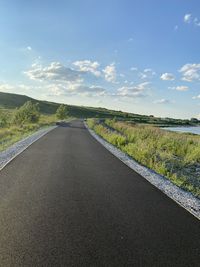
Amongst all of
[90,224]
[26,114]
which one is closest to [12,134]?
[26,114]

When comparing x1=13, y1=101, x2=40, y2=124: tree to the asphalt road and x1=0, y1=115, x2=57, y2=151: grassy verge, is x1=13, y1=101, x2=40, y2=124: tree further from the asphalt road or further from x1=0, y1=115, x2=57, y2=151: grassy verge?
the asphalt road

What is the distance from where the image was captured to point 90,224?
6.05 m

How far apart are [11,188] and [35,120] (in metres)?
50.1

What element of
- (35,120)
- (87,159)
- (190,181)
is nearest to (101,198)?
(190,181)

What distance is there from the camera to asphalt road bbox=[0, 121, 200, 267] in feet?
15.3

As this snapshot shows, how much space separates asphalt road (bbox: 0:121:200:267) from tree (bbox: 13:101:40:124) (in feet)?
→ 140

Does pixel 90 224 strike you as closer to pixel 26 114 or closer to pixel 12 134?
pixel 12 134

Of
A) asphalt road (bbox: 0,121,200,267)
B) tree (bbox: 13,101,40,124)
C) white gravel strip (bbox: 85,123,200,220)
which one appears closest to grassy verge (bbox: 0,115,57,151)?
white gravel strip (bbox: 85,123,200,220)

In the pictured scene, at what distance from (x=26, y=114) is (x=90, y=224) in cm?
4915

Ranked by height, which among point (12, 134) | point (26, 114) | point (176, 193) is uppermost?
point (176, 193)

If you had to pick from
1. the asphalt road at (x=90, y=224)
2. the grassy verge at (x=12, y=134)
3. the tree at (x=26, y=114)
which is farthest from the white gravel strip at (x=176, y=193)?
the tree at (x=26, y=114)

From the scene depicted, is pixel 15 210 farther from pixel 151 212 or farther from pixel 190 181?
pixel 190 181

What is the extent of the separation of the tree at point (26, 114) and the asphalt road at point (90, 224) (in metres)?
42.7

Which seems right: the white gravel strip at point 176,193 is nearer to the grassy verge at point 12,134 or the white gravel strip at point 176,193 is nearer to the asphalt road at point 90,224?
the asphalt road at point 90,224
